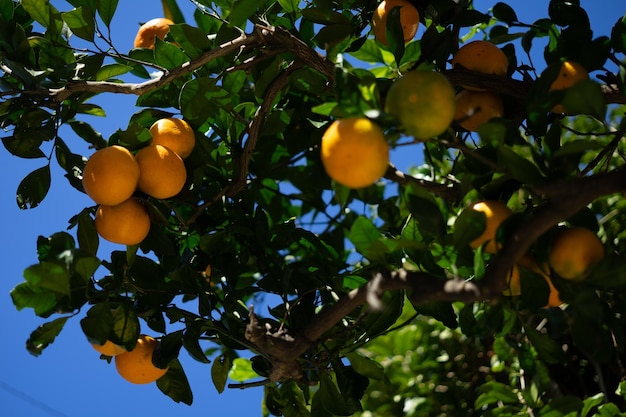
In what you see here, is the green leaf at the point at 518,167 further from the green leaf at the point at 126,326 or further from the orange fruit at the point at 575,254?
the green leaf at the point at 126,326

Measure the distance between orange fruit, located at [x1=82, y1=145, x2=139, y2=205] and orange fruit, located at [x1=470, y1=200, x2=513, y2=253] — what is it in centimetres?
50

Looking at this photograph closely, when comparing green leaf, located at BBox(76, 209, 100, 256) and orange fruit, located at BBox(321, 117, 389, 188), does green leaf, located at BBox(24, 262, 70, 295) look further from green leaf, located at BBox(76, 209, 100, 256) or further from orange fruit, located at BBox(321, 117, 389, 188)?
orange fruit, located at BBox(321, 117, 389, 188)

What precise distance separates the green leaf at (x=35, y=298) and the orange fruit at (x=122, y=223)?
0.12 m

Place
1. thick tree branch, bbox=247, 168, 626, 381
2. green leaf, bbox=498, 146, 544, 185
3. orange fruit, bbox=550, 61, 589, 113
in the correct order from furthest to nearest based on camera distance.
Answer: orange fruit, bbox=550, 61, 589, 113
green leaf, bbox=498, 146, 544, 185
thick tree branch, bbox=247, 168, 626, 381

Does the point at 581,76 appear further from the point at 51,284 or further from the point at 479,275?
the point at 51,284

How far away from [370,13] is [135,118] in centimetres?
46

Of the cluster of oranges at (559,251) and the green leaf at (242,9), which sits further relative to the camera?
the green leaf at (242,9)

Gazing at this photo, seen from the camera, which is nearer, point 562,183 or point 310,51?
point 562,183

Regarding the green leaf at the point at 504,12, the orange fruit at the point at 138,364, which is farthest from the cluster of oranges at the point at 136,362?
the green leaf at the point at 504,12

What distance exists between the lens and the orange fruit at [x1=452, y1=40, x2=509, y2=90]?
1.09 meters

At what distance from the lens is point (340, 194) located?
0.83m

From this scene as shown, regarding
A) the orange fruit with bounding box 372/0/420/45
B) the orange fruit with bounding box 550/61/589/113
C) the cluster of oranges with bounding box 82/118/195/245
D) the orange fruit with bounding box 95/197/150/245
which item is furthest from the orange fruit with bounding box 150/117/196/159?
the orange fruit with bounding box 550/61/589/113

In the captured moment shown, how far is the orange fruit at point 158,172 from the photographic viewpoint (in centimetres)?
106

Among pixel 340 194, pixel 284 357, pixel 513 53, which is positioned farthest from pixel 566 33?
pixel 284 357
